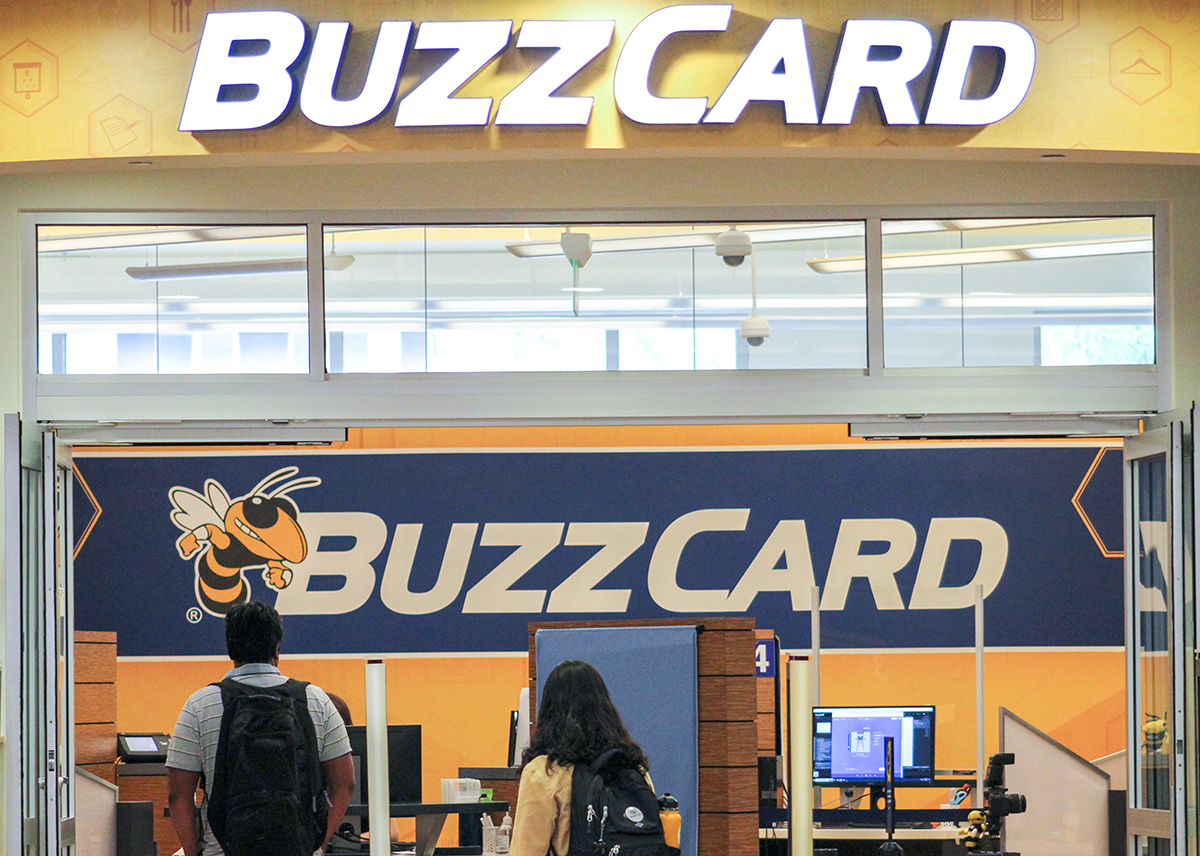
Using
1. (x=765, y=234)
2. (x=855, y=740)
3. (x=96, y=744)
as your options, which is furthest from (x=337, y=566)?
(x=765, y=234)

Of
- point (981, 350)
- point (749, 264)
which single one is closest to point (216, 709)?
point (749, 264)

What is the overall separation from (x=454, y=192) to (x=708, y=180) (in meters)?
1.05

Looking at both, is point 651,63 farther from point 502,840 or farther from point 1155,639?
point 1155,639

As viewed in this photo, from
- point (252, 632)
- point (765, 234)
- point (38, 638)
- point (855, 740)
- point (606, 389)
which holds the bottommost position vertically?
point (855, 740)

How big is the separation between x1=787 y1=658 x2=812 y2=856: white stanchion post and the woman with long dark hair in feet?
2.08

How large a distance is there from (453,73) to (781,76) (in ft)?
3.98

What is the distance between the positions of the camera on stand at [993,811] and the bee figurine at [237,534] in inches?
205

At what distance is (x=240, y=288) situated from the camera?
18.5 ft

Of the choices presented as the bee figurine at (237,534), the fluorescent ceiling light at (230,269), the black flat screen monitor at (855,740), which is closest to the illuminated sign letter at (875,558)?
the black flat screen monitor at (855,740)

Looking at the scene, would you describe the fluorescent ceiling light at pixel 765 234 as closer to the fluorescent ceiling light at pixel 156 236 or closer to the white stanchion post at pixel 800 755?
the fluorescent ceiling light at pixel 156 236

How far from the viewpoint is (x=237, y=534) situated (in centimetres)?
962

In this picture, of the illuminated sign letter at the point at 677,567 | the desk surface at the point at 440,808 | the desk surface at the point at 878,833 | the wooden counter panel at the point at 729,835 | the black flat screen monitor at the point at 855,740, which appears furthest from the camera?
the illuminated sign letter at the point at 677,567

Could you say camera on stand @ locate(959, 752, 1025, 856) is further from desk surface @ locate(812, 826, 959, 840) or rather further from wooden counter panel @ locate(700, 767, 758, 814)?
wooden counter panel @ locate(700, 767, 758, 814)

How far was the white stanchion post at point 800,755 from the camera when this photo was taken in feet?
13.2
